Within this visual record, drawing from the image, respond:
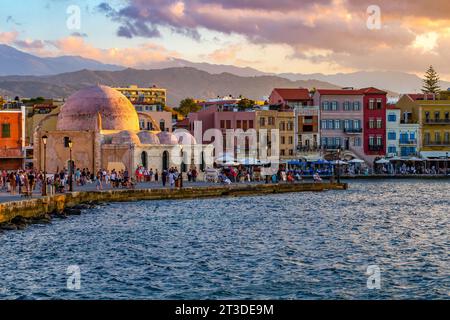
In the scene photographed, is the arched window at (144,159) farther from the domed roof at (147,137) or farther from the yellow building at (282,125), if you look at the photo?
the yellow building at (282,125)

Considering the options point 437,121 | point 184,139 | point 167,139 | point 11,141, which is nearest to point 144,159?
point 167,139

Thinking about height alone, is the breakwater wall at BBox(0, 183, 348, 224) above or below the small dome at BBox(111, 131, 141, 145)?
below

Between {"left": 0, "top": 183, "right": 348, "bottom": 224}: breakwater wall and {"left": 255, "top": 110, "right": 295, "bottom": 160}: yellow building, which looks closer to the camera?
{"left": 0, "top": 183, "right": 348, "bottom": 224}: breakwater wall

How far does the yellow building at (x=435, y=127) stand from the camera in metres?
87.4

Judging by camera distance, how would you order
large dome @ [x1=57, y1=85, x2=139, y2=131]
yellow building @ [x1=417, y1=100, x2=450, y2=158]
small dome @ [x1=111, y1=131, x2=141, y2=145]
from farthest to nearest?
yellow building @ [x1=417, y1=100, x2=450, y2=158] → large dome @ [x1=57, y1=85, x2=139, y2=131] → small dome @ [x1=111, y1=131, x2=141, y2=145]

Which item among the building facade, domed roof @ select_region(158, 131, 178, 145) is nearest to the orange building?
domed roof @ select_region(158, 131, 178, 145)

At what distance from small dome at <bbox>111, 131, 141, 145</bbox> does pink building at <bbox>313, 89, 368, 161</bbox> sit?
28136mm

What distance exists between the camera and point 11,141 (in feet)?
209

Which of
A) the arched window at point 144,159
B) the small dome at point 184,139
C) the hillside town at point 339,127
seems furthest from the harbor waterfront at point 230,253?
the hillside town at point 339,127

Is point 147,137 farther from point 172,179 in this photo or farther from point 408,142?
point 408,142

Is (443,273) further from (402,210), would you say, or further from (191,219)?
(402,210)

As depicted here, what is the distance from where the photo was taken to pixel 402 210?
4462cm

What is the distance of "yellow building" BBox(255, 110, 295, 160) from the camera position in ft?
273

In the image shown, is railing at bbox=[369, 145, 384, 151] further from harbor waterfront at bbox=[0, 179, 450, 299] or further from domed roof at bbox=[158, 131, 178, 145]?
harbor waterfront at bbox=[0, 179, 450, 299]
